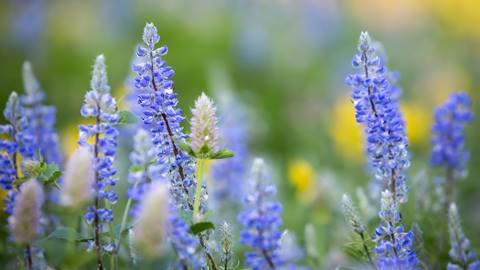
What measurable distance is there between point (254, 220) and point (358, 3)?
40.0 ft

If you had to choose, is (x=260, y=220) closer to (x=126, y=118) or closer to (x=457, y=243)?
(x=126, y=118)

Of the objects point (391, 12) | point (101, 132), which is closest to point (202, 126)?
point (101, 132)

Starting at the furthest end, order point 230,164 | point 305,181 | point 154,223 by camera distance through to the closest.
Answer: point 305,181 < point 230,164 < point 154,223

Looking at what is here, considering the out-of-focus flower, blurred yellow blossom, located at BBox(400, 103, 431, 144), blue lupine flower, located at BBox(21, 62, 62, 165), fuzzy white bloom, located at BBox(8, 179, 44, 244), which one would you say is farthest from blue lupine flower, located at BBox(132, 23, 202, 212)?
the out-of-focus flower

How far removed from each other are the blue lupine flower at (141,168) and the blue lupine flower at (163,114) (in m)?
0.13

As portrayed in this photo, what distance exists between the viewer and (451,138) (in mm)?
3246

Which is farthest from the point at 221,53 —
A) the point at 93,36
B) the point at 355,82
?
the point at 355,82

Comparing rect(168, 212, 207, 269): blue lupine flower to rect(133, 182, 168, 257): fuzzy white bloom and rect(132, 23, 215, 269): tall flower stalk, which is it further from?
rect(132, 23, 215, 269): tall flower stalk

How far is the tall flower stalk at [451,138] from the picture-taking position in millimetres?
3217

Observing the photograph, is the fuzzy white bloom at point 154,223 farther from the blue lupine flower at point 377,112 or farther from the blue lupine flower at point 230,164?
the blue lupine flower at point 230,164

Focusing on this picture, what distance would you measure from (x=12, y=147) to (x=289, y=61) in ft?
23.9

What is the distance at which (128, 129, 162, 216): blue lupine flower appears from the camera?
1.95 meters

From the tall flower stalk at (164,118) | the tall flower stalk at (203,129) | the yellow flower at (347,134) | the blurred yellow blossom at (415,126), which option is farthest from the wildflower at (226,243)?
the blurred yellow blossom at (415,126)

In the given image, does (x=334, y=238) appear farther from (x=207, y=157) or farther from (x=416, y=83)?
(x=416, y=83)
